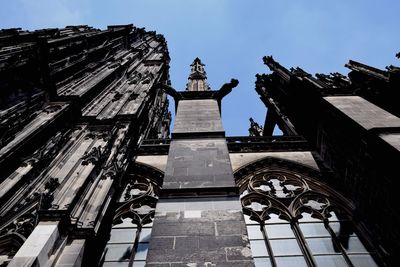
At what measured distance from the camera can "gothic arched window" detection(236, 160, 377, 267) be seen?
22.4 feet

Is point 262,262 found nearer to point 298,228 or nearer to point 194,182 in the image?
point 298,228

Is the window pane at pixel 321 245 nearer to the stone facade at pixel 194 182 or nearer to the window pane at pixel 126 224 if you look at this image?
the stone facade at pixel 194 182

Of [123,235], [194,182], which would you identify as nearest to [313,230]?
[194,182]

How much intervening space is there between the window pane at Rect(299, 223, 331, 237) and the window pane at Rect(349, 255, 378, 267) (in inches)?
29.0

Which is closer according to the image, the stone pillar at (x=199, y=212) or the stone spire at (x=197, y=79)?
the stone pillar at (x=199, y=212)

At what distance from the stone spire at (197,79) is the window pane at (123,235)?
7119 millimetres

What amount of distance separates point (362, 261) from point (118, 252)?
4.86 meters

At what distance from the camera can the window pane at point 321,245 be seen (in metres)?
6.98

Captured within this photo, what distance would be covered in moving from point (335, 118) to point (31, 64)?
9.35 metres

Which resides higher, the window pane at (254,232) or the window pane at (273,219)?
the window pane at (273,219)

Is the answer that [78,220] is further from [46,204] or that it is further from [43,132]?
[43,132]

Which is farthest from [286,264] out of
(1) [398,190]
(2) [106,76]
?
(2) [106,76]

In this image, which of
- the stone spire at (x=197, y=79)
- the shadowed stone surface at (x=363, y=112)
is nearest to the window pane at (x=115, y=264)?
the shadowed stone surface at (x=363, y=112)

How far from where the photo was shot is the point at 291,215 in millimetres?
7906
